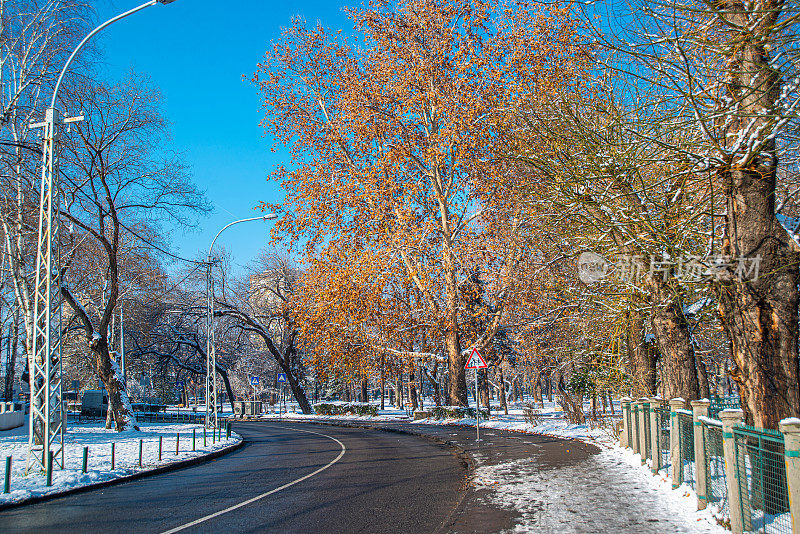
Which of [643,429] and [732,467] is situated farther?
[643,429]

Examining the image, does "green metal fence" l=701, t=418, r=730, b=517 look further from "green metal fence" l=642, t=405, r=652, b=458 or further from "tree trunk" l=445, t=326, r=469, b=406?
"tree trunk" l=445, t=326, r=469, b=406

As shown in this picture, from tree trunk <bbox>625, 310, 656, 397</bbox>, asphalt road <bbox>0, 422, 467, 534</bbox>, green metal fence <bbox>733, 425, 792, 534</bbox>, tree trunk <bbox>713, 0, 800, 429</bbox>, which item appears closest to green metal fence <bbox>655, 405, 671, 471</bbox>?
tree trunk <bbox>713, 0, 800, 429</bbox>

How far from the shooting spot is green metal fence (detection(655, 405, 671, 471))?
34.0 feet

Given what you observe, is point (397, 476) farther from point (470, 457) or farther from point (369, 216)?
point (369, 216)

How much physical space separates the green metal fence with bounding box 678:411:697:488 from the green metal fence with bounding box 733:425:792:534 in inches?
81.6

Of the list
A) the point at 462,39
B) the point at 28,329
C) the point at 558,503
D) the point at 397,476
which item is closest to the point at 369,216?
the point at 462,39

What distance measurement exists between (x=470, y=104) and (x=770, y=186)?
65.3 feet

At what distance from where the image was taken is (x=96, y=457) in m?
16.2

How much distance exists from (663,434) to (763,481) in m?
4.74

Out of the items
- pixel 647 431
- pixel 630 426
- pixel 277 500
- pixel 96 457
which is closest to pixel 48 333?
pixel 96 457

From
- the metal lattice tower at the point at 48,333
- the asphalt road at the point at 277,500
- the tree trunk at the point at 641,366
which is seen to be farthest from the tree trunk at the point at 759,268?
the metal lattice tower at the point at 48,333

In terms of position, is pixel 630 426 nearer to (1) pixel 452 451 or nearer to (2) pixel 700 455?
(1) pixel 452 451

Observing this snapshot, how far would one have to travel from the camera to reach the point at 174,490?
460 inches

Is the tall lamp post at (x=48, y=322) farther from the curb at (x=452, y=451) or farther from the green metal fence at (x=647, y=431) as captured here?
the green metal fence at (x=647, y=431)
